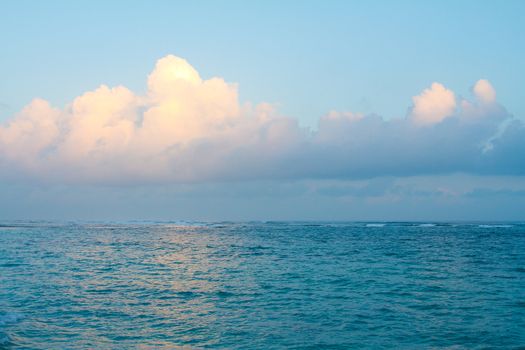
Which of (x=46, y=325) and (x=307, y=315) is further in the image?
(x=307, y=315)

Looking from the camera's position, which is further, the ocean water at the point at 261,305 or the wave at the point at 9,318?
the wave at the point at 9,318

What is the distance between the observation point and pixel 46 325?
20516mm

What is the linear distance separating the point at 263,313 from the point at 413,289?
39.6ft

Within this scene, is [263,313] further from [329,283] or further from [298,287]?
[329,283]

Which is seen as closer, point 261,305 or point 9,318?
point 9,318

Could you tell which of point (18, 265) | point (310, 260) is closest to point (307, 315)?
point (310, 260)

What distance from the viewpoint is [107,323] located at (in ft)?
68.3

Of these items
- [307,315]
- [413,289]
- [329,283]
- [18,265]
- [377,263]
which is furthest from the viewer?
[377,263]

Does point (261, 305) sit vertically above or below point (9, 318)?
above

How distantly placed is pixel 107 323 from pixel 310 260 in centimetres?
2896

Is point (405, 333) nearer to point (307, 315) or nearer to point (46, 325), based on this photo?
point (307, 315)

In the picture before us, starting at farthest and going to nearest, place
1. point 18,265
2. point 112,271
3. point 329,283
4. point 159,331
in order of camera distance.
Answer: point 18,265
point 112,271
point 329,283
point 159,331

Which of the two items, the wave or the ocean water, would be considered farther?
the wave

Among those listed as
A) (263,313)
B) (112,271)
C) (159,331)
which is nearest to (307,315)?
(263,313)
